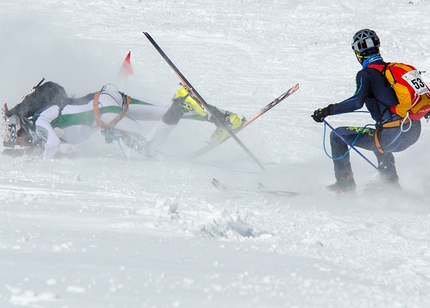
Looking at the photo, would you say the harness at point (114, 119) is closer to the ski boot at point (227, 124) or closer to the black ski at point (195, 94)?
the black ski at point (195, 94)

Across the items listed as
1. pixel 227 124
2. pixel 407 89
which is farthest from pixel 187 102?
pixel 407 89

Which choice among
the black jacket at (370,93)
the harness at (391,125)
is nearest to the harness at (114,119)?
the black jacket at (370,93)

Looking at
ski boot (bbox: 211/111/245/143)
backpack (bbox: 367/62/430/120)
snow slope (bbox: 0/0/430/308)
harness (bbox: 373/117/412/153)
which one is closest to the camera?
snow slope (bbox: 0/0/430/308)

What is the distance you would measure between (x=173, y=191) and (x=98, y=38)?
422 inches

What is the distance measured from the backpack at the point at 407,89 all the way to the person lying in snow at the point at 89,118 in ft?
9.01

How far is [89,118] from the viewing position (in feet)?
24.7

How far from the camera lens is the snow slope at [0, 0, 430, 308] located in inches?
101

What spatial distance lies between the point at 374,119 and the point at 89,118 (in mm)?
3909

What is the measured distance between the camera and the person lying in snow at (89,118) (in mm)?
7250

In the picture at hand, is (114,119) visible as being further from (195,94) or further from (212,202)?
(212,202)

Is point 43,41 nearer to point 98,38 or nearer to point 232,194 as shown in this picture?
point 98,38

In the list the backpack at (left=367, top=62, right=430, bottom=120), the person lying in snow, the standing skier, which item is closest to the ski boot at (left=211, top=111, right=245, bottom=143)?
the person lying in snow

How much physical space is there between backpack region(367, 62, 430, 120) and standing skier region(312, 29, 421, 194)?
51 millimetres

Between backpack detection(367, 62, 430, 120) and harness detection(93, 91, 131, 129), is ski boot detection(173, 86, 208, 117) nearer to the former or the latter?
harness detection(93, 91, 131, 129)
